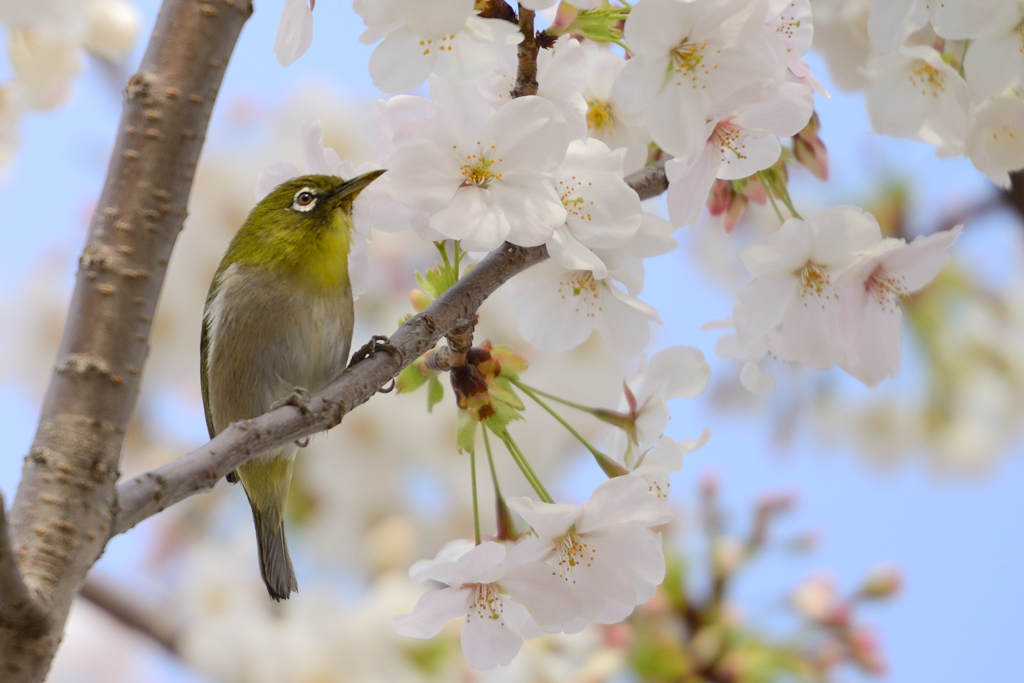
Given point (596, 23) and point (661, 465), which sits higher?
point (596, 23)

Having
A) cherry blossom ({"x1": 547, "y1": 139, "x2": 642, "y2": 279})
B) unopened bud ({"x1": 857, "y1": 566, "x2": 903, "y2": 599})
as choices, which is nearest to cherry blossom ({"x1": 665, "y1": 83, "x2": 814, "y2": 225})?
cherry blossom ({"x1": 547, "y1": 139, "x2": 642, "y2": 279})

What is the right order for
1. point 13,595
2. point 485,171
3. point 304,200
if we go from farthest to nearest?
1. point 304,200
2. point 485,171
3. point 13,595

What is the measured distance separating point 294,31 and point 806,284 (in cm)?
38

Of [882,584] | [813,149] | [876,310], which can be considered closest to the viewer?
[876,310]

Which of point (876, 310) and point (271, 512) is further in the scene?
point (271, 512)

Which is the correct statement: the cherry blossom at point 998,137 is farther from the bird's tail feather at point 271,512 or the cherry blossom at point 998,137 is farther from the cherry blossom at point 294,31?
the bird's tail feather at point 271,512

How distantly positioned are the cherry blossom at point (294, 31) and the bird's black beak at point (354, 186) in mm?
105

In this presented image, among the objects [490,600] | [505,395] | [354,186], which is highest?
[354,186]

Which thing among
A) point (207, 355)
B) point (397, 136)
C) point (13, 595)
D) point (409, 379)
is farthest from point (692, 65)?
point (207, 355)

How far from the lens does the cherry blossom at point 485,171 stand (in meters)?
0.47

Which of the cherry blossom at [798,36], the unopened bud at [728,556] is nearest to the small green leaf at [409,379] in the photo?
the cherry blossom at [798,36]

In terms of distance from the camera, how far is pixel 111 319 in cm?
51

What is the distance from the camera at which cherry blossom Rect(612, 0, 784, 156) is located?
17.7 inches

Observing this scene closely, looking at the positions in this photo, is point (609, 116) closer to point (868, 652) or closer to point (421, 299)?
point (421, 299)
